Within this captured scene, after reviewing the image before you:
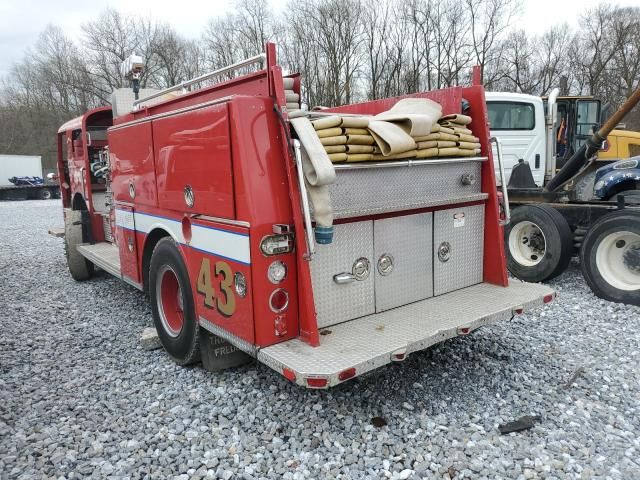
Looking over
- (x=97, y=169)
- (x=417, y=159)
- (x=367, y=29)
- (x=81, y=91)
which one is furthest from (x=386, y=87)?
(x=417, y=159)

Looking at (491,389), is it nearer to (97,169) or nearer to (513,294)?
(513,294)

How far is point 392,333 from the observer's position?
10.3 feet

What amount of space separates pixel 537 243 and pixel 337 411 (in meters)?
4.36

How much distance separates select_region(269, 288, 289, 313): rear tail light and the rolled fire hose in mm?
380

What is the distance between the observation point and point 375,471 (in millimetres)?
2707

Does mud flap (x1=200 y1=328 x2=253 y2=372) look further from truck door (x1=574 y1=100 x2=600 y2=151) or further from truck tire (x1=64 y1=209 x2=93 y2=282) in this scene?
truck door (x1=574 y1=100 x2=600 y2=151)

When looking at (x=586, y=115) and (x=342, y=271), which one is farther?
(x=586, y=115)

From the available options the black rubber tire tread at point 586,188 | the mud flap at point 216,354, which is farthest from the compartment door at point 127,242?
the black rubber tire tread at point 586,188

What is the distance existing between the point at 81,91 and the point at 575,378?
4161cm

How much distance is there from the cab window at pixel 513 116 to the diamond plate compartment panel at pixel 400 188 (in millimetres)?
5399

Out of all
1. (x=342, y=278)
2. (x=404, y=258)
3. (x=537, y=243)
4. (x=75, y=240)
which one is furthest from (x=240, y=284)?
(x=75, y=240)

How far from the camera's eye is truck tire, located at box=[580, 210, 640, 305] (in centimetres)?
539

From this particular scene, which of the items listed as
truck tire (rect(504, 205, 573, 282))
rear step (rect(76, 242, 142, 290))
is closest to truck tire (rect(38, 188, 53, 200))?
rear step (rect(76, 242, 142, 290))

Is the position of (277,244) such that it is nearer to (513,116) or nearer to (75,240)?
(75,240)
